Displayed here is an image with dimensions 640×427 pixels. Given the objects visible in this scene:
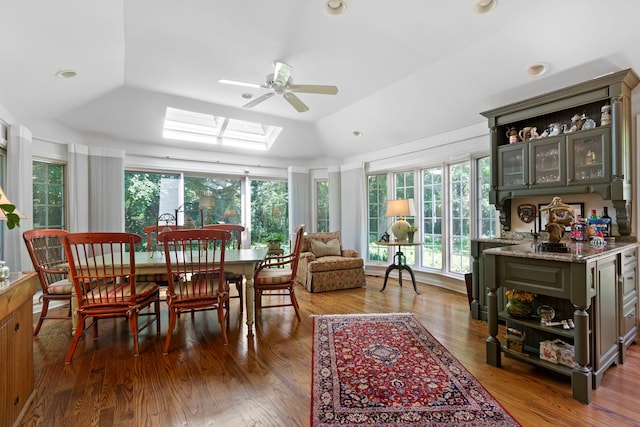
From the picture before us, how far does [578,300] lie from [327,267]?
3127 mm

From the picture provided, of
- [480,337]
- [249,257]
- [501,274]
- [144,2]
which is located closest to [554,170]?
[501,274]

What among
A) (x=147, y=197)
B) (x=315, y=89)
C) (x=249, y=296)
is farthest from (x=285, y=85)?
(x=147, y=197)

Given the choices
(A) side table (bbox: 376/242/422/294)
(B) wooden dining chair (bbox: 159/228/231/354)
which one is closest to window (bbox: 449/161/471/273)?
(A) side table (bbox: 376/242/422/294)

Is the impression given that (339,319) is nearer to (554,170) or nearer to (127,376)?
(127,376)

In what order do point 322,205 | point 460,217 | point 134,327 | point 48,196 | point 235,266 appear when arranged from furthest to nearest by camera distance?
point 322,205 < point 460,217 < point 48,196 < point 235,266 < point 134,327

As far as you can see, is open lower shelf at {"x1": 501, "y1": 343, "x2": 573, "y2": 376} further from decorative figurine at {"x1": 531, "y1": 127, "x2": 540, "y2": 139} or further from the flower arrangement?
decorative figurine at {"x1": 531, "y1": 127, "x2": 540, "y2": 139}

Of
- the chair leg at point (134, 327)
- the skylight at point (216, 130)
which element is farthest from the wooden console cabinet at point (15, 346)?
the skylight at point (216, 130)

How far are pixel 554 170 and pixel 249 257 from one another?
124 inches

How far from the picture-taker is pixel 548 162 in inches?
120

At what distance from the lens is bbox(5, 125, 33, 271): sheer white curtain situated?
3232 millimetres

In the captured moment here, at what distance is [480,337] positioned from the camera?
112 inches

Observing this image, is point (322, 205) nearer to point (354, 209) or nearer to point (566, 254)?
point (354, 209)

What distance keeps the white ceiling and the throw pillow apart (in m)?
2.25

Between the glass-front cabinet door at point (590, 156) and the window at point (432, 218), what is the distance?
2002 mm
